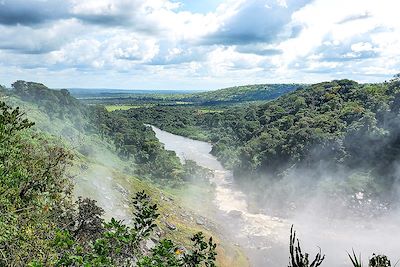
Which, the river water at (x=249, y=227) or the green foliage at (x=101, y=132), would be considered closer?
the river water at (x=249, y=227)

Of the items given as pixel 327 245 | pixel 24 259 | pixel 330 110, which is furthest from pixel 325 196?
pixel 24 259

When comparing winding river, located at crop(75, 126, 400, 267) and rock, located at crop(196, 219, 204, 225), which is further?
rock, located at crop(196, 219, 204, 225)

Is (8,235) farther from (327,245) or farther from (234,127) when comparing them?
(234,127)

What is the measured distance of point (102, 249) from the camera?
33.1 feet

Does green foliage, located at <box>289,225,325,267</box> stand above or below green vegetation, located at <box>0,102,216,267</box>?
above

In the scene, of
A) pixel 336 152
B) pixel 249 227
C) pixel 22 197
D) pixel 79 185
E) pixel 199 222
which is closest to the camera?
pixel 22 197

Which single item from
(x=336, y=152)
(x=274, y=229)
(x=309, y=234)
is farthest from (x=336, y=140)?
(x=274, y=229)

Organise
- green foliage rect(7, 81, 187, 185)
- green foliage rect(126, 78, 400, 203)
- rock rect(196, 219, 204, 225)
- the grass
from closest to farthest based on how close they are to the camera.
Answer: the grass, rock rect(196, 219, 204, 225), green foliage rect(126, 78, 400, 203), green foliage rect(7, 81, 187, 185)

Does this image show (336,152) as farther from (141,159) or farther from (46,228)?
(46,228)

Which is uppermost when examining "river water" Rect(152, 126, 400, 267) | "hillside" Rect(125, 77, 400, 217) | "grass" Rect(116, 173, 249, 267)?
"hillside" Rect(125, 77, 400, 217)

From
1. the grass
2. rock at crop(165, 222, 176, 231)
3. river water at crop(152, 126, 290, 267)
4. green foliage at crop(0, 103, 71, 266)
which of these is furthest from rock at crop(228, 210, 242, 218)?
green foliage at crop(0, 103, 71, 266)

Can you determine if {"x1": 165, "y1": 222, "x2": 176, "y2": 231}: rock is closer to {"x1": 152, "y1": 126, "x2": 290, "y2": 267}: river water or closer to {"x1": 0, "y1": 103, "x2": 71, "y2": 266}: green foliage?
{"x1": 152, "y1": 126, "x2": 290, "y2": 267}: river water

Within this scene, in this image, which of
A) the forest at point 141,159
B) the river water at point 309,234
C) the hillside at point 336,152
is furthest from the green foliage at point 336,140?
the river water at point 309,234

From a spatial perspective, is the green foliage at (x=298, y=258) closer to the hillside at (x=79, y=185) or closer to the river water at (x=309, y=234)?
the hillside at (x=79, y=185)
